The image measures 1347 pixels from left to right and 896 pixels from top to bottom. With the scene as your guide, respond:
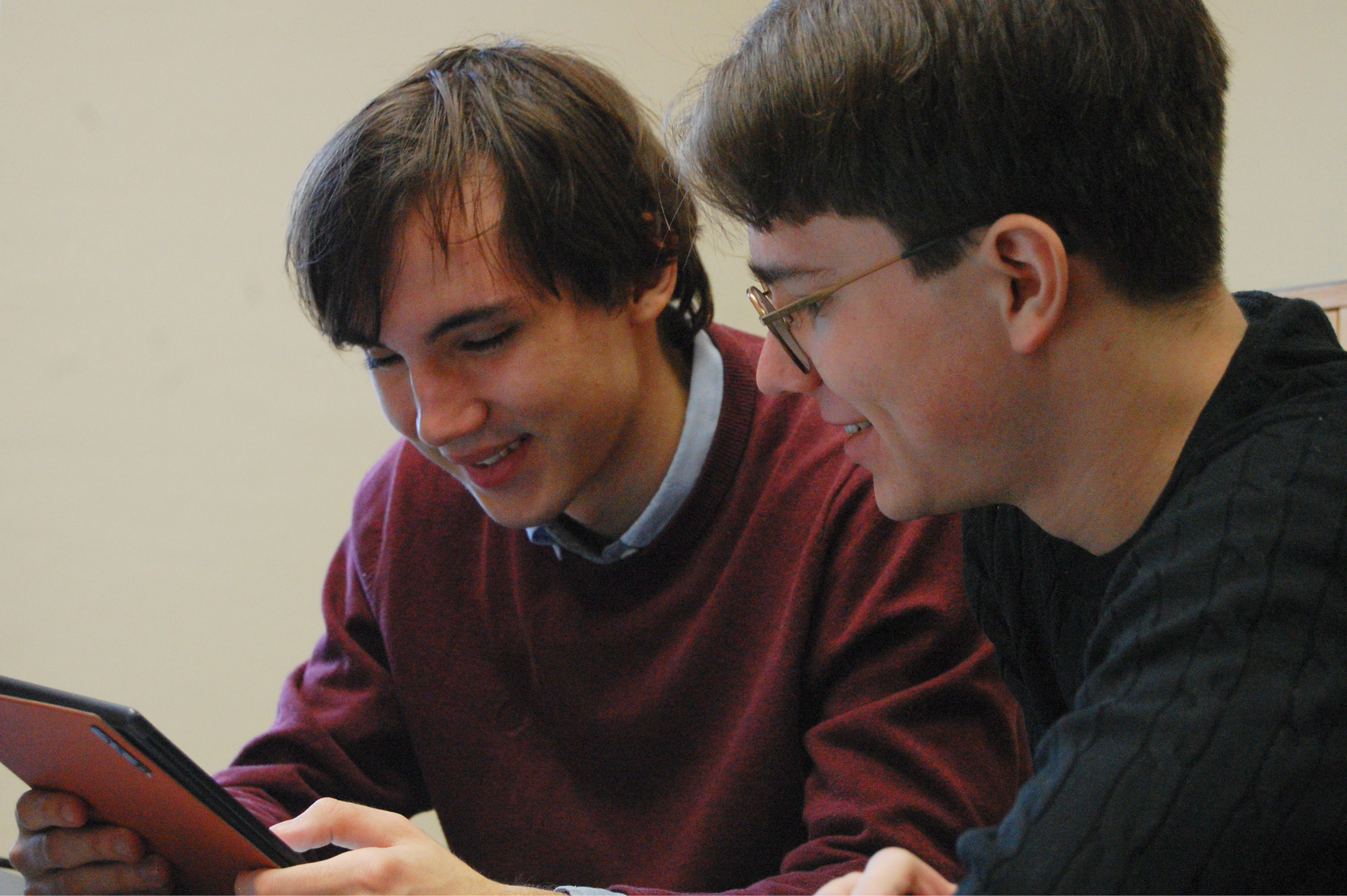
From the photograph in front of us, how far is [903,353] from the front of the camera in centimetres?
76

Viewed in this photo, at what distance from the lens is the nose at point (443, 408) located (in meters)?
1.13

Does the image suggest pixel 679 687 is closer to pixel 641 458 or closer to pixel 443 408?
pixel 641 458

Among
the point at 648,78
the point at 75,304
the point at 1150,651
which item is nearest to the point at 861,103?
the point at 1150,651

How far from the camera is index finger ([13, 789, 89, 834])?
0.96 metres

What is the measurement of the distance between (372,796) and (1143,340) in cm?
96

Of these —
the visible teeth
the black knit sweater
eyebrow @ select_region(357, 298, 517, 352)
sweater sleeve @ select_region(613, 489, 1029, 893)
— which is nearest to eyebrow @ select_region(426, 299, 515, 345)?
eyebrow @ select_region(357, 298, 517, 352)

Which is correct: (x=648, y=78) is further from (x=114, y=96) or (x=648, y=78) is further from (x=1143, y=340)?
(x=1143, y=340)

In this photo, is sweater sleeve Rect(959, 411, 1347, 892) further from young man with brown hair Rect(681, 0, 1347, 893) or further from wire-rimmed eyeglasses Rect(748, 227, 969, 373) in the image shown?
wire-rimmed eyeglasses Rect(748, 227, 969, 373)

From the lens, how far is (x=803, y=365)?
0.86 metres

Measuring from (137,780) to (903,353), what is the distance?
58 cm

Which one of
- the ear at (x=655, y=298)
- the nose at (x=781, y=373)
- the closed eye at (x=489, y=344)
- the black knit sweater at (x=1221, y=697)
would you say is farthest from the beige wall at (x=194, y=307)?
the black knit sweater at (x=1221, y=697)

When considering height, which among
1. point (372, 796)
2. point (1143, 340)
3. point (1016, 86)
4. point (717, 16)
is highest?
point (717, 16)

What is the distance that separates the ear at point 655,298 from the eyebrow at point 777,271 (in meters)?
0.45

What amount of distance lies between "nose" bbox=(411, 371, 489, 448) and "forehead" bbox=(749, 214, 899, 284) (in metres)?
0.41
